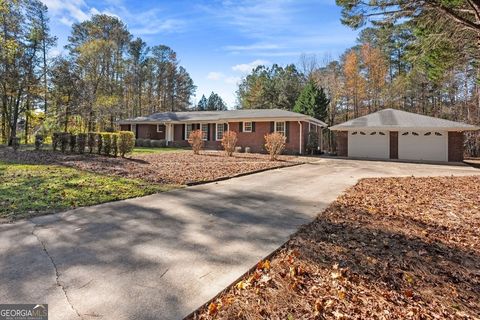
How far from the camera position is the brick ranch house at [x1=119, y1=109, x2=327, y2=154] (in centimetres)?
2128

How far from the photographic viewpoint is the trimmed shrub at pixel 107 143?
43.9ft

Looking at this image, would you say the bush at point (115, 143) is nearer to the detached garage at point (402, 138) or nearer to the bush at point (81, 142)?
the bush at point (81, 142)

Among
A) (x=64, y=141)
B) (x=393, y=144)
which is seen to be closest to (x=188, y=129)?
(x=64, y=141)

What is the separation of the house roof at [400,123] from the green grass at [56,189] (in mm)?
17581

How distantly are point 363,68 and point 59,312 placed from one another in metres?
37.1

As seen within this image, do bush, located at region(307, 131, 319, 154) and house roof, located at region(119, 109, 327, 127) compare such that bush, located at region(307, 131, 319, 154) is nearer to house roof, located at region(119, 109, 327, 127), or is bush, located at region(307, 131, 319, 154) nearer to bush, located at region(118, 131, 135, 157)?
house roof, located at region(119, 109, 327, 127)

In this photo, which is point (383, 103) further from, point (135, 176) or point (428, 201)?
point (135, 176)

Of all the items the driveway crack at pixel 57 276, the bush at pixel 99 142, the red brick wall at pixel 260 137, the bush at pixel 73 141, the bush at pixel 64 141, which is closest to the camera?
the driveway crack at pixel 57 276

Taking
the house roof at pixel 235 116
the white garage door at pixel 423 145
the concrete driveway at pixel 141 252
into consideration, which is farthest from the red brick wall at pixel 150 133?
the concrete driveway at pixel 141 252

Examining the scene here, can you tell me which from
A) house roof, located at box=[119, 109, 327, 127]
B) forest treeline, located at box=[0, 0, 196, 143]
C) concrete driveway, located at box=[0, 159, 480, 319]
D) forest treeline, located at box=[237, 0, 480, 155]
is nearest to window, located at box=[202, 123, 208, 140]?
house roof, located at box=[119, 109, 327, 127]

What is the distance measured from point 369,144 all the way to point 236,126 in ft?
33.9

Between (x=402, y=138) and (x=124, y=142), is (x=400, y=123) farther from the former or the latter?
(x=124, y=142)

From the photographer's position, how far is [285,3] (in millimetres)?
9852

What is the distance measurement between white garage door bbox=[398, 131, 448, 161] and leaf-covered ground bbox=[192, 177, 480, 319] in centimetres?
1665
